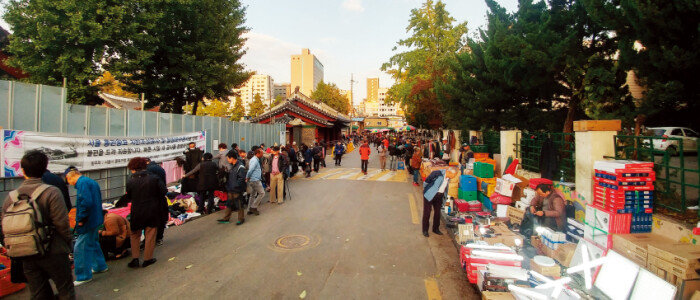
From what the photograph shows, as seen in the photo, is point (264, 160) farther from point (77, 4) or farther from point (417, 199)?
point (77, 4)

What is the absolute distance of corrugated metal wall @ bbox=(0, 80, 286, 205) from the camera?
21.5 feet

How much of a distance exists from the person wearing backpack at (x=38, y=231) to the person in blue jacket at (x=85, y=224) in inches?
44.0

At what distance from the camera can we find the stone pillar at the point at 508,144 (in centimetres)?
1006

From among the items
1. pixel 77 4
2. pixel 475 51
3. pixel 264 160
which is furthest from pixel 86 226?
pixel 475 51

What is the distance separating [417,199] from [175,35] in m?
16.6

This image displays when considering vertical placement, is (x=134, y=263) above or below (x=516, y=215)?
below

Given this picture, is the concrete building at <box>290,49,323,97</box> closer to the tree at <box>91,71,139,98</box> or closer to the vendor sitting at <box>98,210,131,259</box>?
the tree at <box>91,71,139,98</box>

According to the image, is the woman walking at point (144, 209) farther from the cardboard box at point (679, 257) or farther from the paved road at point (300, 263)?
the cardboard box at point (679, 257)

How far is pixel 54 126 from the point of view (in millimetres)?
7453

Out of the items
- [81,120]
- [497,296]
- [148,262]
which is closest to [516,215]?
[497,296]

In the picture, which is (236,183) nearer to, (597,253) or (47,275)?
(47,275)

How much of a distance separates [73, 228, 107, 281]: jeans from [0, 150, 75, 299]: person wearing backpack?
43.7 inches

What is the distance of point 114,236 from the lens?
5.66 metres

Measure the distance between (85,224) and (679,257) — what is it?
25.6 feet
